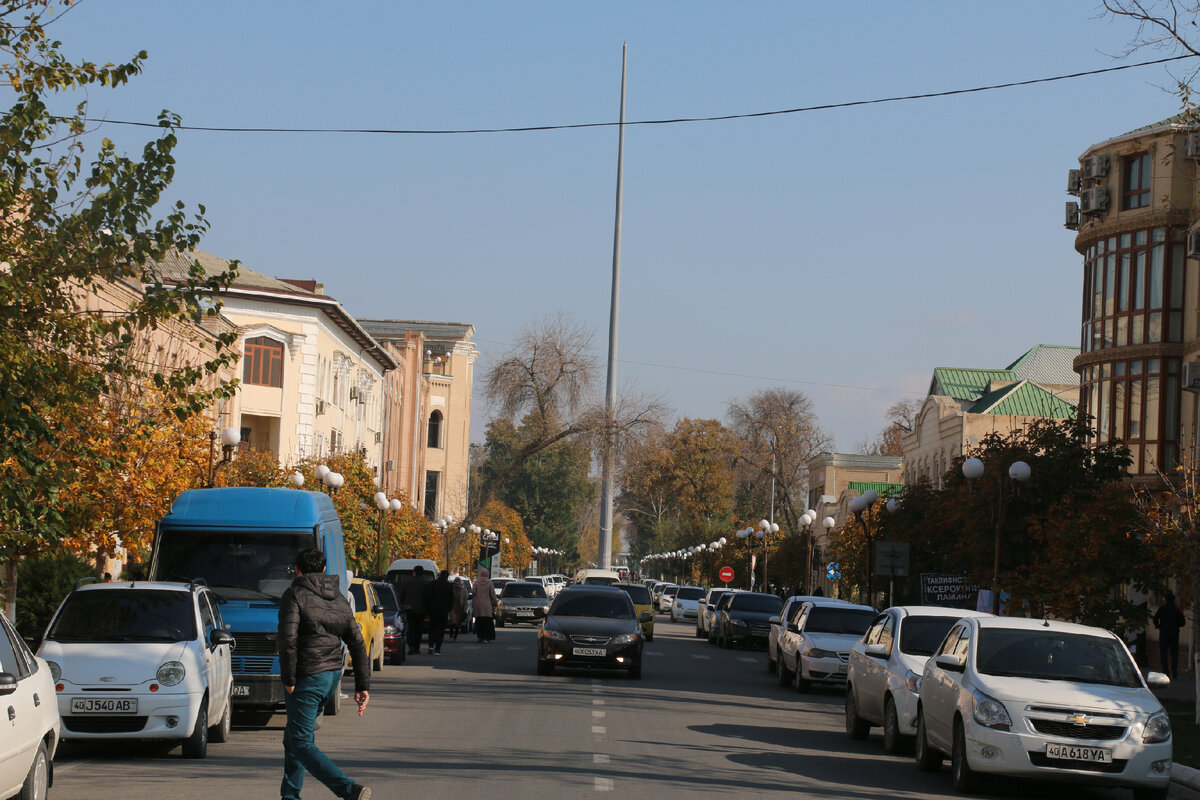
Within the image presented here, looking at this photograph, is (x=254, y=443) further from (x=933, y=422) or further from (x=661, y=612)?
(x=661, y=612)

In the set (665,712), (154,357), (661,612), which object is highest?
(154,357)

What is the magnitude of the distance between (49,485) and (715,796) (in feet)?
25.5

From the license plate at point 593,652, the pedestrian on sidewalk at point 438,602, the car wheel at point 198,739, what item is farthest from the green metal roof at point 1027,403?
the car wheel at point 198,739

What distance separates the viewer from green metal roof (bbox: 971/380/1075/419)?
207ft

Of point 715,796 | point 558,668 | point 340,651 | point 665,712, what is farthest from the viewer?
point 558,668

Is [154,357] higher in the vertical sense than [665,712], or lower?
higher

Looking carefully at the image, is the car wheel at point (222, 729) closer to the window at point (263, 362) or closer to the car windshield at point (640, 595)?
the car windshield at point (640, 595)

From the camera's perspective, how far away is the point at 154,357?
42.4m

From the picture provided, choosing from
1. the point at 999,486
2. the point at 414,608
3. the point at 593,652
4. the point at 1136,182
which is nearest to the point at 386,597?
the point at 414,608

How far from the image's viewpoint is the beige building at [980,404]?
6238cm

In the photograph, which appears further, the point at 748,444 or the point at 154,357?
the point at 748,444

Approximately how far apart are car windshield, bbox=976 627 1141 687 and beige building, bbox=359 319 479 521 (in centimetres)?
8294

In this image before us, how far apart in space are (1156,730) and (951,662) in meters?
1.92

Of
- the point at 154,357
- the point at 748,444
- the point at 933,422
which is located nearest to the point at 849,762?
the point at 154,357
